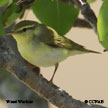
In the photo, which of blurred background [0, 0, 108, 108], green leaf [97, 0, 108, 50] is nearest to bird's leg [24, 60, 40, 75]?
green leaf [97, 0, 108, 50]

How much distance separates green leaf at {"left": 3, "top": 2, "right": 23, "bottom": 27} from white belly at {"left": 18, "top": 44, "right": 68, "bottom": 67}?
0.25 m

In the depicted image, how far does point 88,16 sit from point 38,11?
28 centimetres

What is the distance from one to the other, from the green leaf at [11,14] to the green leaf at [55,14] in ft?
0.22

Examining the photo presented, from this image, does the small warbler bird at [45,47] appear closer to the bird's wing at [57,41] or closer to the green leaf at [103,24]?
the bird's wing at [57,41]

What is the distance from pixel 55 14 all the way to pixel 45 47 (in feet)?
1.17

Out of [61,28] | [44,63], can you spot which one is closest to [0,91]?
[44,63]

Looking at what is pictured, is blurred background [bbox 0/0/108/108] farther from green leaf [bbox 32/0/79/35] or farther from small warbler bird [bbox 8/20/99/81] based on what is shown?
green leaf [bbox 32/0/79/35]

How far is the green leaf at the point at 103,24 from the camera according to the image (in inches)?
37.6

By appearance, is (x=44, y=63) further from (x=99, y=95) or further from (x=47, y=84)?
(x=99, y=95)

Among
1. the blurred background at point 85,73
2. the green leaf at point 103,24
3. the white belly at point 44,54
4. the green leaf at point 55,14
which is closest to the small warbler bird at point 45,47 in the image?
the white belly at point 44,54

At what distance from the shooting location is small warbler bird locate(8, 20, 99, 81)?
1.46 meters

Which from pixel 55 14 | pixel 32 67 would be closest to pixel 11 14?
pixel 55 14

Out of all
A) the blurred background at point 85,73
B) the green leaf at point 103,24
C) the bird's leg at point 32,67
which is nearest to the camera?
the green leaf at point 103,24

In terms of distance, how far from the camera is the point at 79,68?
4047 mm
